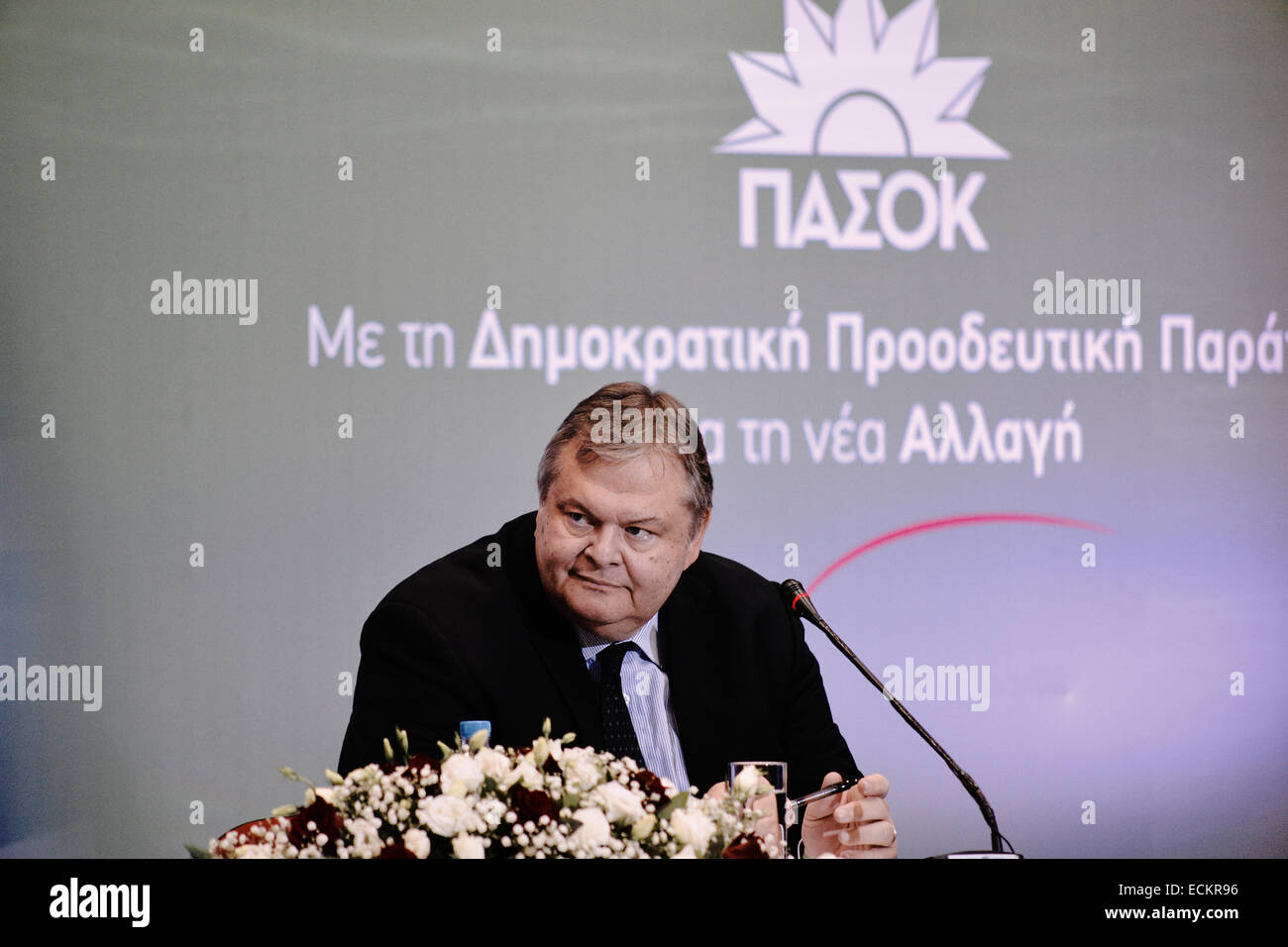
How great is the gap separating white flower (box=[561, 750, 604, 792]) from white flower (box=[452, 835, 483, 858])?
133 millimetres

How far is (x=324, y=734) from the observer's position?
3.69m

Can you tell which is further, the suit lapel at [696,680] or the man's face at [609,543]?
the man's face at [609,543]

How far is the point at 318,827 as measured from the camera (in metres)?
1.38

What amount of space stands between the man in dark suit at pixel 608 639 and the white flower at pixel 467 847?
1.53m

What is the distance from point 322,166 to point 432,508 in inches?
44.1

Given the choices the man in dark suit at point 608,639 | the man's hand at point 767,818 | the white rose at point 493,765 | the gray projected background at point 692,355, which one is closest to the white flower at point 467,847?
the white rose at point 493,765

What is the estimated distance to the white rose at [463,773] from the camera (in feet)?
4.55

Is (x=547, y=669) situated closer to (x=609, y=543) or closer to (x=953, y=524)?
(x=609, y=543)

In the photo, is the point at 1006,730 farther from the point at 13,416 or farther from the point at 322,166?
the point at 13,416

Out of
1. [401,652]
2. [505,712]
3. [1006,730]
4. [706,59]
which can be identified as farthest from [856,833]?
[706,59]

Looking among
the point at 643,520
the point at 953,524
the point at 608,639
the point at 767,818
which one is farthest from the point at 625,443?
the point at 767,818

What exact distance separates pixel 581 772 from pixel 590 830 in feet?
0.35

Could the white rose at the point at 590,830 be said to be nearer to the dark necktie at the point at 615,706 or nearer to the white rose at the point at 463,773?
the white rose at the point at 463,773
